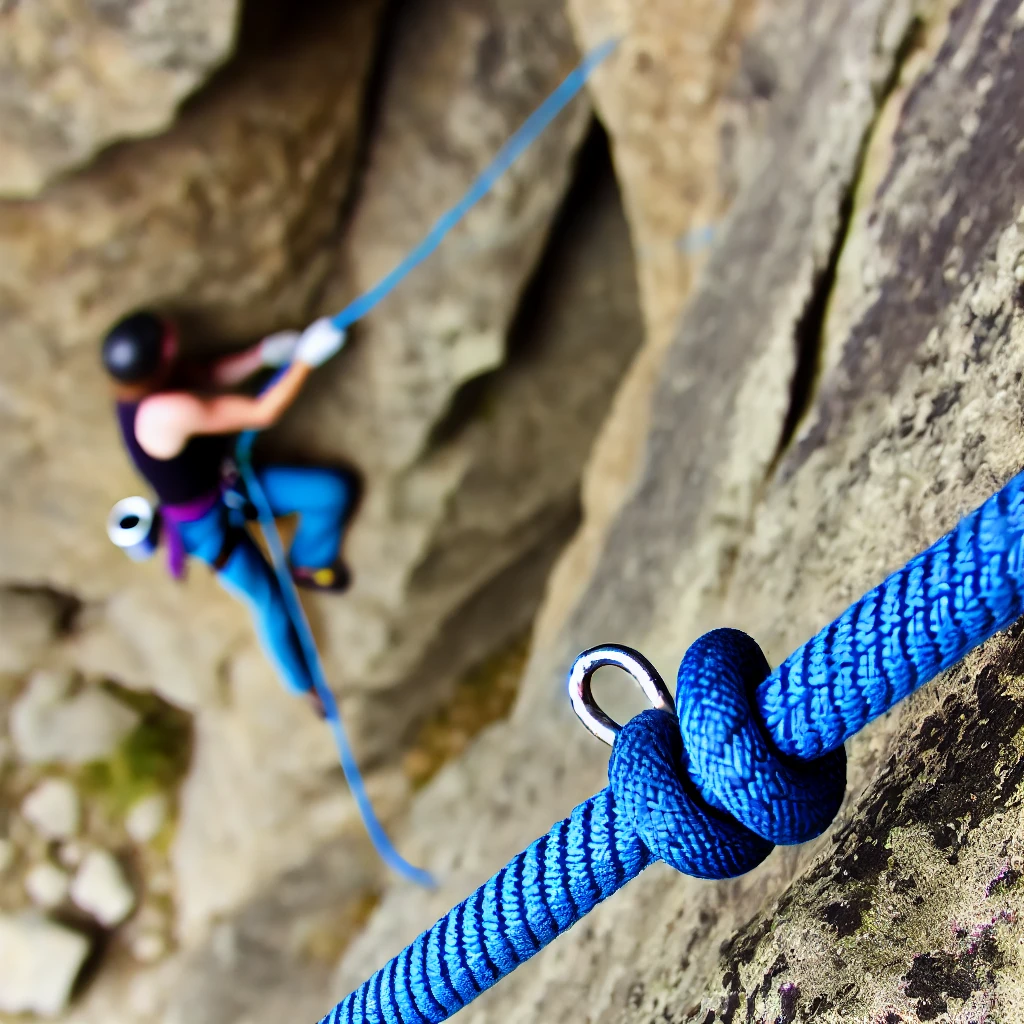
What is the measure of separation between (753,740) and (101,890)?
2.32 metres

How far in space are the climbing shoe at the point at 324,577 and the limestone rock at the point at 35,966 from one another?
1.24 m

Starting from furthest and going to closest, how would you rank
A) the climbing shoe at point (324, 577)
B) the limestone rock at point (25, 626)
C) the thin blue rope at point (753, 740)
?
the limestone rock at point (25, 626) → the climbing shoe at point (324, 577) → the thin blue rope at point (753, 740)

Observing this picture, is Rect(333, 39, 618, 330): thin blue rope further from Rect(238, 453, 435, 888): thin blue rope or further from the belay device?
the belay device

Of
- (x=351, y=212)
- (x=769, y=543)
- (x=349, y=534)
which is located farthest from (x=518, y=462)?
(x=769, y=543)

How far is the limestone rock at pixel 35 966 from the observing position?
2107mm

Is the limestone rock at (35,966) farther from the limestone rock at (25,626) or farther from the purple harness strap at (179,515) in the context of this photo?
the purple harness strap at (179,515)

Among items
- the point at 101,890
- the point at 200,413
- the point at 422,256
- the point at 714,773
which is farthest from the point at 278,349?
the point at 101,890

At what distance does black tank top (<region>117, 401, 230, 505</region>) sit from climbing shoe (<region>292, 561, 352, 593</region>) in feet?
1.00

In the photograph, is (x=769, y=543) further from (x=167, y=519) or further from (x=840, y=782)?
(x=167, y=519)

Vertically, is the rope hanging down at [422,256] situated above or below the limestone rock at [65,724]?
below

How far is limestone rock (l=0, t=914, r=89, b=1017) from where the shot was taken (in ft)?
6.91

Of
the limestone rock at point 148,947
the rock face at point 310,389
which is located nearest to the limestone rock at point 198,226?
the rock face at point 310,389

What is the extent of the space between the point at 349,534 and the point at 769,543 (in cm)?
106

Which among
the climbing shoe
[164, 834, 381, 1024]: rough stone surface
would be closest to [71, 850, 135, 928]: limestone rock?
[164, 834, 381, 1024]: rough stone surface
